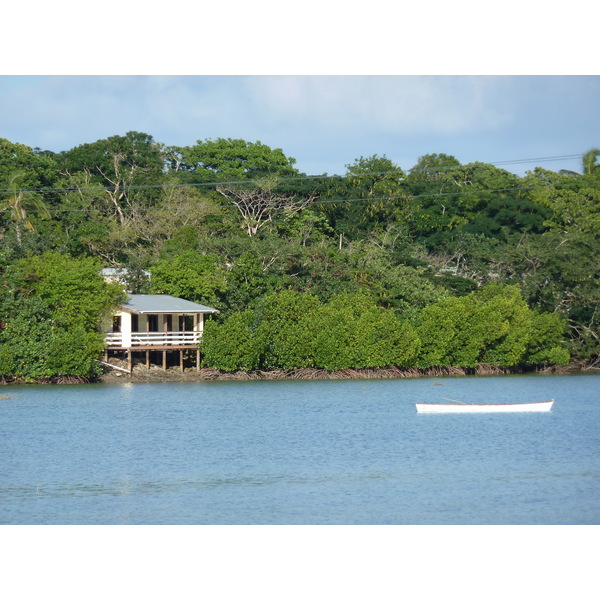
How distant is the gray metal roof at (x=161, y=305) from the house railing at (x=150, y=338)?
3.51 feet

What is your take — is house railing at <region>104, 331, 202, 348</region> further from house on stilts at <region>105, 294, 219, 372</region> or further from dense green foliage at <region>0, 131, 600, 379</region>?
dense green foliage at <region>0, 131, 600, 379</region>

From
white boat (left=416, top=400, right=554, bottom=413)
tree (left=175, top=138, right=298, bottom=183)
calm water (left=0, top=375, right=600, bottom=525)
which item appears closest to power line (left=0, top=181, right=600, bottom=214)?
tree (left=175, top=138, right=298, bottom=183)

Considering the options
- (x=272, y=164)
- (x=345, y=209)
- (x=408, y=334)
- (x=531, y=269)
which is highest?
(x=272, y=164)

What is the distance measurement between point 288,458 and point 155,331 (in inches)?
925

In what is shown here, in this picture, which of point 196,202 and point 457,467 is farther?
point 196,202

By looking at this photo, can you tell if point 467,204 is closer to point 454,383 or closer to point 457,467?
point 454,383

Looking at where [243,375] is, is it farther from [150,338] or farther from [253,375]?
[150,338]

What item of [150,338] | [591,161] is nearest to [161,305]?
[150,338]

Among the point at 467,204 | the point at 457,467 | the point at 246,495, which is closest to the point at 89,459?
the point at 246,495

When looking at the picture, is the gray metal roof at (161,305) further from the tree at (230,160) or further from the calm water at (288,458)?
the tree at (230,160)

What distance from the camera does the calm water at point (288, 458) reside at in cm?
1875

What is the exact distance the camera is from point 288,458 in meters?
24.7
